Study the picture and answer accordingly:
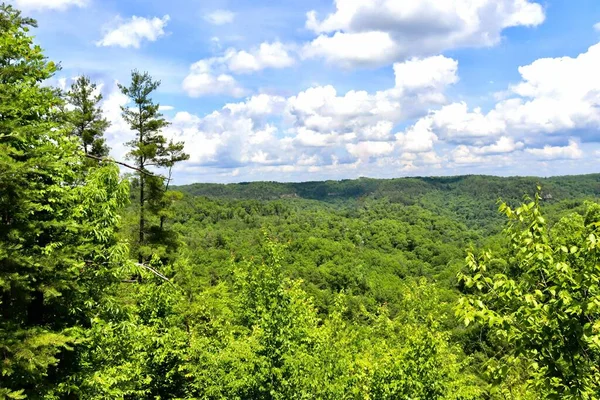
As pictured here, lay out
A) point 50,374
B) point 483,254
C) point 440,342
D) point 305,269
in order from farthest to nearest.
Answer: point 305,269 < point 440,342 < point 50,374 < point 483,254

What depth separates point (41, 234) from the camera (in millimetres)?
9000

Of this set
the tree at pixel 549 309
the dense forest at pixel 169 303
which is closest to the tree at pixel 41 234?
the dense forest at pixel 169 303

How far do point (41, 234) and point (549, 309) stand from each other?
9.70m

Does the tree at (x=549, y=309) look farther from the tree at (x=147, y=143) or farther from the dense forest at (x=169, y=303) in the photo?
the tree at (x=147, y=143)

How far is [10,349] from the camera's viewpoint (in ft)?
24.0

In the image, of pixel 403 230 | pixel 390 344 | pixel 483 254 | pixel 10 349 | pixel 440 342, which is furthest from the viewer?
pixel 403 230

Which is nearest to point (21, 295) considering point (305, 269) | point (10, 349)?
point (10, 349)

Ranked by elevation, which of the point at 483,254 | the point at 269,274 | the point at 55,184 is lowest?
the point at 269,274

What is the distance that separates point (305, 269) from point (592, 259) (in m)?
91.6

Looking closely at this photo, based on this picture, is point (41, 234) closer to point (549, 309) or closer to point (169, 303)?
point (169, 303)

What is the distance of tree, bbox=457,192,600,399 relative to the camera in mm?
4188

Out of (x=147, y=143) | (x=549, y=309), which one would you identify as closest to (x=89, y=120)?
(x=147, y=143)

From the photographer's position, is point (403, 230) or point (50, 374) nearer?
point (50, 374)

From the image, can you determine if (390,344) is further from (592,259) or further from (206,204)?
(206,204)
